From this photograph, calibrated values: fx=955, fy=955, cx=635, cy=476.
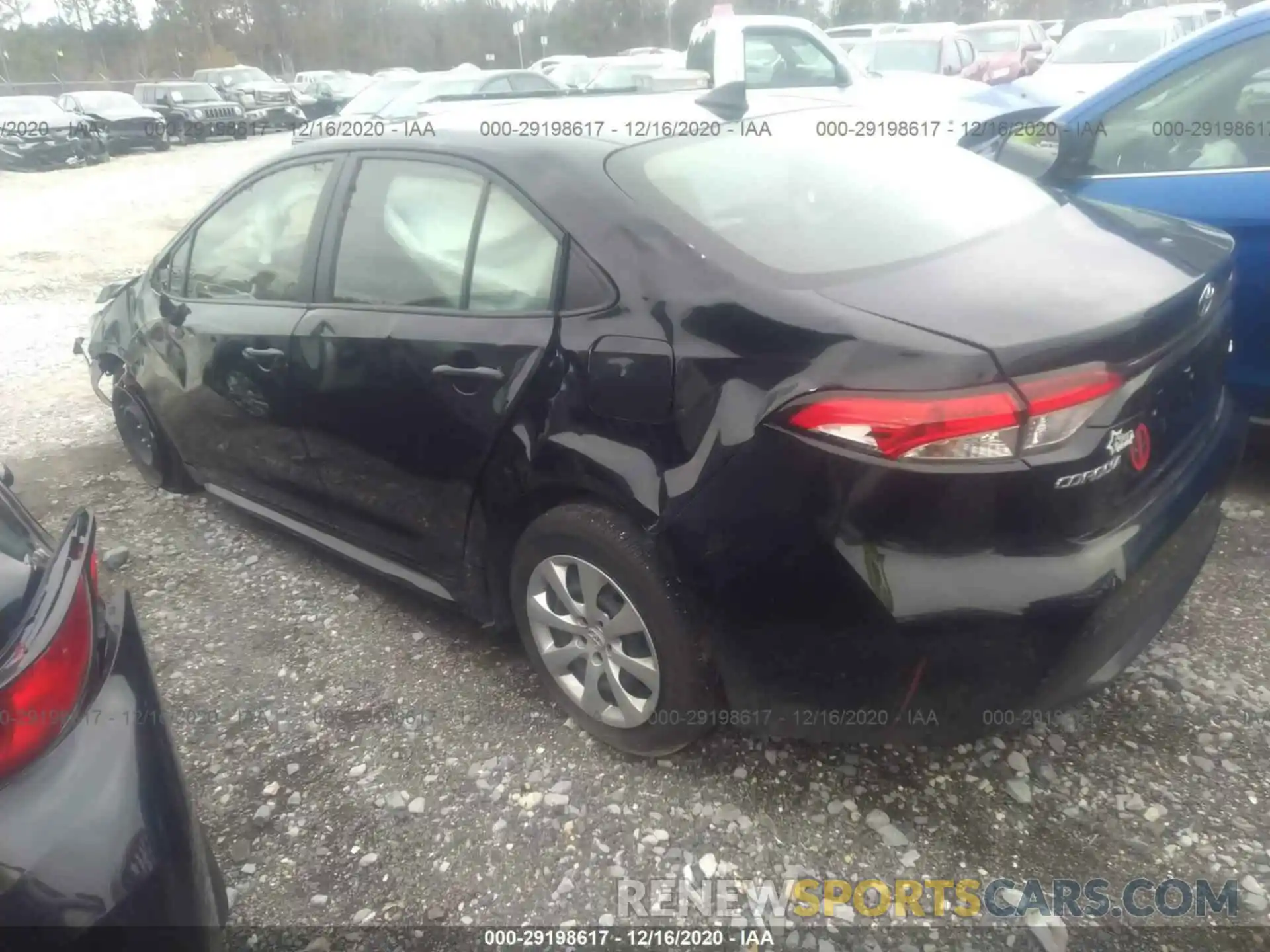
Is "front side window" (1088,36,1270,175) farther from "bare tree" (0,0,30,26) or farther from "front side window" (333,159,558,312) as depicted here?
"bare tree" (0,0,30,26)

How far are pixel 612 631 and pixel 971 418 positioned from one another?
1.02 metres

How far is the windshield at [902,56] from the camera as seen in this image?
42.7ft

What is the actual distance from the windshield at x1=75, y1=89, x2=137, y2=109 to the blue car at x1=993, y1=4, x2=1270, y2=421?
930 inches

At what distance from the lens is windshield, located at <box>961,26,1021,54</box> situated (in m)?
18.0

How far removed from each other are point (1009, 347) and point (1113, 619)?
0.61m

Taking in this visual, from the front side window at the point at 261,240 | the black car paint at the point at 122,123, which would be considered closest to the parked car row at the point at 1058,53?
the front side window at the point at 261,240

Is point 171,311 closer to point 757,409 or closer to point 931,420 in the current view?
point 757,409

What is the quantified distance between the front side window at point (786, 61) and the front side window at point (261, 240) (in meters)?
7.51

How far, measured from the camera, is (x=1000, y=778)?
2393 millimetres

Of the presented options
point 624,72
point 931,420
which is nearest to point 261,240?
point 931,420

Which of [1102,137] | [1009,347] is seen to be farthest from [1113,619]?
[1102,137]

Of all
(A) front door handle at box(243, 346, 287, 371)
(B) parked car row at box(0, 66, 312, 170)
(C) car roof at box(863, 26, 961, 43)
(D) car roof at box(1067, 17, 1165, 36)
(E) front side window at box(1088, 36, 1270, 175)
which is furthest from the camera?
(B) parked car row at box(0, 66, 312, 170)

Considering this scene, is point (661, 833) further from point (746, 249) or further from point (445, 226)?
point (445, 226)

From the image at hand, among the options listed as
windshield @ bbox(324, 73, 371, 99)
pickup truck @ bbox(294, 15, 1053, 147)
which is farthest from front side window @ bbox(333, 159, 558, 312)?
windshield @ bbox(324, 73, 371, 99)
